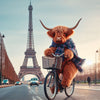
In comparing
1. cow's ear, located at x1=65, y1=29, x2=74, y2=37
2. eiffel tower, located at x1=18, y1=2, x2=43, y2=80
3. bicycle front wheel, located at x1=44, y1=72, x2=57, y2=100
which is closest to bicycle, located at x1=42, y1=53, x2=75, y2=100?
bicycle front wheel, located at x1=44, y1=72, x2=57, y2=100

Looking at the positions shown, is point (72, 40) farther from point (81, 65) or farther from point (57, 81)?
point (57, 81)

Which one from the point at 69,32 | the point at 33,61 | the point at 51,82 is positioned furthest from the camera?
the point at 33,61

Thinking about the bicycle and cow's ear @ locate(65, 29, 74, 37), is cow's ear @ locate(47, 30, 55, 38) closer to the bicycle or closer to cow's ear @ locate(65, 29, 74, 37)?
cow's ear @ locate(65, 29, 74, 37)

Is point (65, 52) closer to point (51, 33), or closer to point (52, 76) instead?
point (52, 76)

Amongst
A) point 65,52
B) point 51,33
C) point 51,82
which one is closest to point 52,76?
point 51,82

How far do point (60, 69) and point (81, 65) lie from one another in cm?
71

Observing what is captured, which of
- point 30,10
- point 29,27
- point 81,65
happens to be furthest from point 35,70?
point 81,65

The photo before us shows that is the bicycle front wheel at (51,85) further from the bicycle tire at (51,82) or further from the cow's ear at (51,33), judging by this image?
the cow's ear at (51,33)

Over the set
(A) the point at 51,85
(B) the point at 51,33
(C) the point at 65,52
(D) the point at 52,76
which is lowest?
(A) the point at 51,85

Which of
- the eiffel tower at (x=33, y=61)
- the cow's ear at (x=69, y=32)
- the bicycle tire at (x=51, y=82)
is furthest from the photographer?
the eiffel tower at (x=33, y=61)

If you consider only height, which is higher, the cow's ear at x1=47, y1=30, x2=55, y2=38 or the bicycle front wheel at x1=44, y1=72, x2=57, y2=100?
the cow's ear at x1=47, y1=30, x2=55, y2=38

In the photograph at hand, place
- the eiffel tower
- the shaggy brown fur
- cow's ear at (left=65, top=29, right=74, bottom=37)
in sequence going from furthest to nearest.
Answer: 1. the eiffel tower
2. cow's ear at (left=65, top=29, right=74, bottom=37)
3. the shaggy brown fur

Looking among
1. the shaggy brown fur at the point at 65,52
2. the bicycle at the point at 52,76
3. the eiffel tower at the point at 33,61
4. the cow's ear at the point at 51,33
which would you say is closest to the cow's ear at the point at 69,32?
the shaggy brown fur at the point at 65,52

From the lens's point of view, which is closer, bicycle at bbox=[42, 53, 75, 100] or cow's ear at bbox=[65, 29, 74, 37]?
bicycle at bbox=[42, 53, 75, 100]
